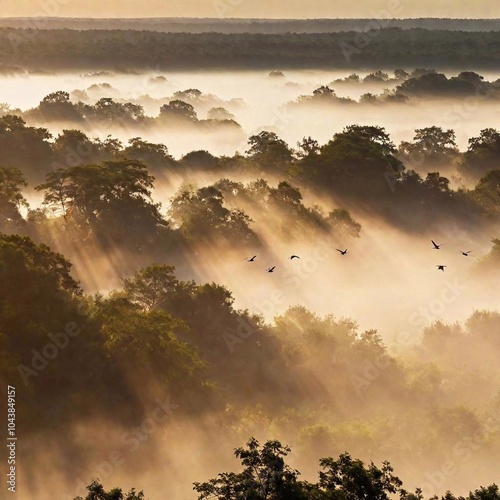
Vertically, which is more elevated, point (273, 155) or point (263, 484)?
point (273, 155)

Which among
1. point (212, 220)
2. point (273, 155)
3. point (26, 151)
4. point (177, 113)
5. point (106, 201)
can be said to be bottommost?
point (212, 220)

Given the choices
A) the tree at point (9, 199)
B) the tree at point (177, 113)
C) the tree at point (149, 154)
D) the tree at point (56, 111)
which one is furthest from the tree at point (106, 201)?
the tree at point (177, 113)

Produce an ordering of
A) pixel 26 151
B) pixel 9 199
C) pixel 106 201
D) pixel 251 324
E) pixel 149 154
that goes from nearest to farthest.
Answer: pixel 251 324
pixel 9 199
pixel 106 201
pixel 26 151
pixel 149 154

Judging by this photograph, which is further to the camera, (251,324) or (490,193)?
(490,193)

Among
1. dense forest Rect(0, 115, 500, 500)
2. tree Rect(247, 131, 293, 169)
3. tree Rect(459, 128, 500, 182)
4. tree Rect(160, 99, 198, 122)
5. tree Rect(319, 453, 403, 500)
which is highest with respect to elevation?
tree Rect(160, 99, 198, 122)

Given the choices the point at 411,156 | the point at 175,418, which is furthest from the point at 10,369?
the point at 411,156

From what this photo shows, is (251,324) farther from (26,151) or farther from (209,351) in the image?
(26,151)

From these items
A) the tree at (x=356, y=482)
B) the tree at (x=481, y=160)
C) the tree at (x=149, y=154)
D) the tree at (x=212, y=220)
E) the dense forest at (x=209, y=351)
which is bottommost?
the tree at (x=356, y=482)

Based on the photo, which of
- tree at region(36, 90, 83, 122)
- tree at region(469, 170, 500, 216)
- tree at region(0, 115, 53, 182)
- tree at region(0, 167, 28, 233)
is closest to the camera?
tree at region(0, 167, 28, 233)

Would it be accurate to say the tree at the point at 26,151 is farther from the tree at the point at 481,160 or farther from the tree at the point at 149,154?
the tree at the point at 481,160

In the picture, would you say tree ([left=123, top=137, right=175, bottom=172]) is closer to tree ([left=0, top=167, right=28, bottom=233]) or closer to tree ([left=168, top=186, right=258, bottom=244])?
tree ([left=168, top=186, right=258, bottom=244])

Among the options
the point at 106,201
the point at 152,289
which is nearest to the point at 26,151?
the point at 106,201

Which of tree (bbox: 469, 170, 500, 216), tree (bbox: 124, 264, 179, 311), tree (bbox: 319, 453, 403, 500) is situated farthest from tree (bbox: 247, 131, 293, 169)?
tree (bbox: 319, 453, 403, 500)
